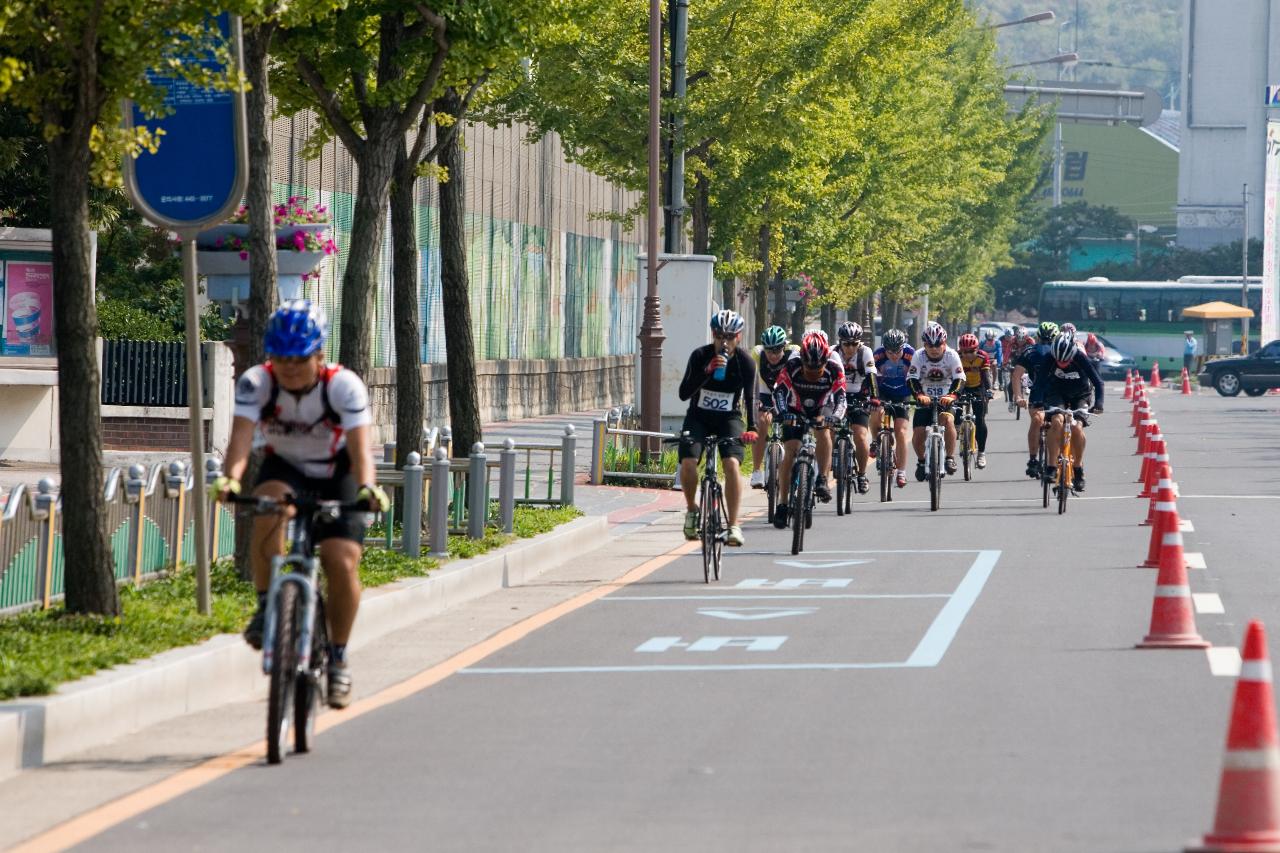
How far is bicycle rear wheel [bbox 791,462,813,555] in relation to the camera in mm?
18062

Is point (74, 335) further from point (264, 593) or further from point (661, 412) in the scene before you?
point (661, 412)

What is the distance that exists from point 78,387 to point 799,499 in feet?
26.8

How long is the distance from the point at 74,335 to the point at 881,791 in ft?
16.7

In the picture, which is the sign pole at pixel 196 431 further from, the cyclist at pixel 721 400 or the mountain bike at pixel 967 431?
the mountain bike at pixel 967 431

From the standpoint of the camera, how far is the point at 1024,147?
3000 inches

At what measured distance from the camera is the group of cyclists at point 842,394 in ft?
54.1

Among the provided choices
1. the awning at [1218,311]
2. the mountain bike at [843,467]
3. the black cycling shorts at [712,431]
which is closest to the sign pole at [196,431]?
the black cycling shorts at [712,431]

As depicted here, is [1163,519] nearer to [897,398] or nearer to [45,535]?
[45,535]

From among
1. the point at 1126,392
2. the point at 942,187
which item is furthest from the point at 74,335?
the point at 1126,392

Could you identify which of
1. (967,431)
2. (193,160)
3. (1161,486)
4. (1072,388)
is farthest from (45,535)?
(967,431)

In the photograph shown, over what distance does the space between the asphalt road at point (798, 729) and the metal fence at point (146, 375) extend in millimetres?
9099

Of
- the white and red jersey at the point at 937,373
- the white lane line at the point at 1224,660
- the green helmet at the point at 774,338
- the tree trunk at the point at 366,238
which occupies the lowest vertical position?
the white lane line at the point at 1224,660

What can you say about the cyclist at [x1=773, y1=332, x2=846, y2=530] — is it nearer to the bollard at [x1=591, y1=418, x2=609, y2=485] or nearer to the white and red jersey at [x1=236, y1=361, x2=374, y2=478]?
the bollard at [x1=591, y1=418, x2=609, y2=485]

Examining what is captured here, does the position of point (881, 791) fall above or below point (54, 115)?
below
